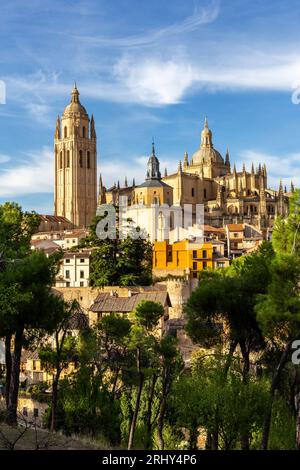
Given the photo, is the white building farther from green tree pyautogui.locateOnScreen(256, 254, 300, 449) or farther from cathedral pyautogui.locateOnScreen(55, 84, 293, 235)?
green tree pyautogui.locateOnScreen(256, 254, 300, 449)

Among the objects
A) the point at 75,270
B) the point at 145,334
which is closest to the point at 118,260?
the point at 75,270

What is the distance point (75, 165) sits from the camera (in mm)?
107250

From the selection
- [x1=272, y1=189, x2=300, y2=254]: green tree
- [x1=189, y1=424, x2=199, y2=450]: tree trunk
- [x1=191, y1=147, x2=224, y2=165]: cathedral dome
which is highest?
[x1=191, y1=147, x2=224, y2=165]: cathedral dome

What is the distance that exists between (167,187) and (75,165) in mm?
28354

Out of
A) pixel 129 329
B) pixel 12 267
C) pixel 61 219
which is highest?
pixel 61 219

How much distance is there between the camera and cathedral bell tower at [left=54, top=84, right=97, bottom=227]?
106375 millimetres

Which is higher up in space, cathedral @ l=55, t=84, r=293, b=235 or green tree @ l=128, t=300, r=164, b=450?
cathedral @ l=55, t=84, r=293, b=235

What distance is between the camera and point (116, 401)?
71.1ft

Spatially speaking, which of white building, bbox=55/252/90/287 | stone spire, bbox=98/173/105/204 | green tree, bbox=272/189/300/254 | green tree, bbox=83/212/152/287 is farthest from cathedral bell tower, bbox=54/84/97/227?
green tree, bbox=272/189/300/254

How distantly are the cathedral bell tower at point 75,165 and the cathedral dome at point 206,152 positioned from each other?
19122 millimetres

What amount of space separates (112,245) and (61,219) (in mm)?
53955

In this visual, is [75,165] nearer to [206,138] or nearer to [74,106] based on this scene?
[74,106]
